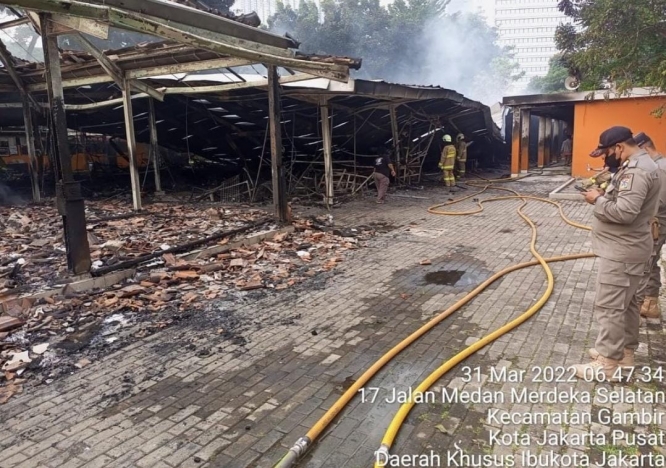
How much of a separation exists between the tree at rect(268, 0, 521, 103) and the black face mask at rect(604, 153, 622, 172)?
34709 millimetres

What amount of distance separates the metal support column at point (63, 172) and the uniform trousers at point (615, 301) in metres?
5.78

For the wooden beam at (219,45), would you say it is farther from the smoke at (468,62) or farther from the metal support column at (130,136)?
the smoke at (468,62)

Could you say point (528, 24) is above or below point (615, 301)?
above

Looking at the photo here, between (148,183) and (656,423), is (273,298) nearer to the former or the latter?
(656,423)

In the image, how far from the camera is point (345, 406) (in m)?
3.32

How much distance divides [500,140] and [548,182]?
7.64 meters

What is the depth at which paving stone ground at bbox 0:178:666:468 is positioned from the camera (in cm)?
295

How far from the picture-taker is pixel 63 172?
5.83 m

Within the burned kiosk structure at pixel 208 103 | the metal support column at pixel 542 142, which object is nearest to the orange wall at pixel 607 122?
the burned kiosk structure at pixel 208 103

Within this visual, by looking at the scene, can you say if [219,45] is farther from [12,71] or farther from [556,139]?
[556,139]

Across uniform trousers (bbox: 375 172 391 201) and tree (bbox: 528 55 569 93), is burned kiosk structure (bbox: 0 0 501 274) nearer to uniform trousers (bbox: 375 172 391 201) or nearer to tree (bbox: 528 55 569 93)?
uniform trousers (bbox: 375 172 391 201)

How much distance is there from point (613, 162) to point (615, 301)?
106 cm

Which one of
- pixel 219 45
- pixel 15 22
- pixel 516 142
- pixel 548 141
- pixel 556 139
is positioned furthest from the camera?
pixel 556 139

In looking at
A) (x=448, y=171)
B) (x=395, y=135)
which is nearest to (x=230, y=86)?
(x=395, y=135)
